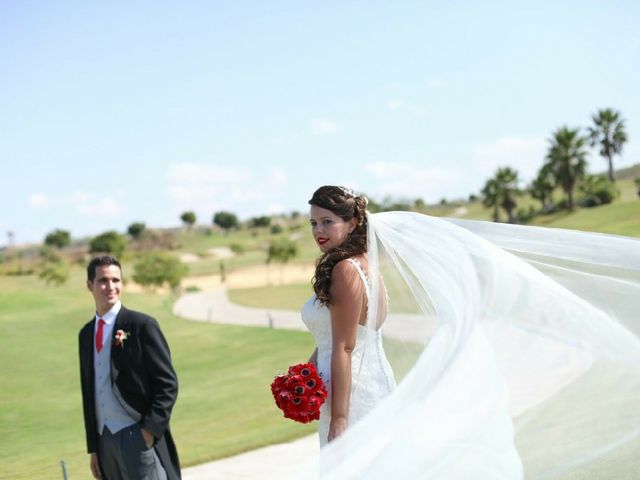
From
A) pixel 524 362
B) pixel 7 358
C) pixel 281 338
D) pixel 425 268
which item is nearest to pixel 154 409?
pixel 425 268

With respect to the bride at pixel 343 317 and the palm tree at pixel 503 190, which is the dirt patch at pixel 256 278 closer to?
the palm tree at pixel 503 190

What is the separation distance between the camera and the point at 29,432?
44.8 feet

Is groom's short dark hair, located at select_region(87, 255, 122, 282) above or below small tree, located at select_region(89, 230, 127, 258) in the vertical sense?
above

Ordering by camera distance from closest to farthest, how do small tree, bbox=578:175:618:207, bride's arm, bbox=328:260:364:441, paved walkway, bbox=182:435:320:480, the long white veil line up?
the long white veil, bride's arm, bbox=328:260:364:441, paved walkway, bbox=182:435:320:480, small tree, bbox=578:175:618:207

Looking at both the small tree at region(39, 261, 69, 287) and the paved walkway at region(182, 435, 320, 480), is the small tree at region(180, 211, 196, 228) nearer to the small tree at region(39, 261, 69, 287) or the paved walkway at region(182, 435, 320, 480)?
the small tree at region(39, 261, 69, 287)

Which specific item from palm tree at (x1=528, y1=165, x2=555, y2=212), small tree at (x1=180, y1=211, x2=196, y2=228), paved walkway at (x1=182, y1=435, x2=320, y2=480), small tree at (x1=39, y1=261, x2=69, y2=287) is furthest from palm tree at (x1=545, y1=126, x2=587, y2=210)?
small tree at (x1=180, y1=211, x2=196, y2=228)

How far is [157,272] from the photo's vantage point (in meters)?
66.4

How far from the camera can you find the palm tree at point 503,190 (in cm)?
7838

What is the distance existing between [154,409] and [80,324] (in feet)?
87.1

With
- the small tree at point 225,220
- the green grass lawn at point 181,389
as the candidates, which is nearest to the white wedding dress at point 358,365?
the green grass lawn at point 181,389

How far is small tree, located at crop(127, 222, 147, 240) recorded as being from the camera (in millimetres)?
137250

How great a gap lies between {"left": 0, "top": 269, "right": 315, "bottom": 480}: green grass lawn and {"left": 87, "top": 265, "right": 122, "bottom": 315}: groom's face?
463 centimetres

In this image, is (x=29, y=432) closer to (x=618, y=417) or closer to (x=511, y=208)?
(x=618, y=417)

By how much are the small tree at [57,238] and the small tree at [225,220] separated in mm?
33814
